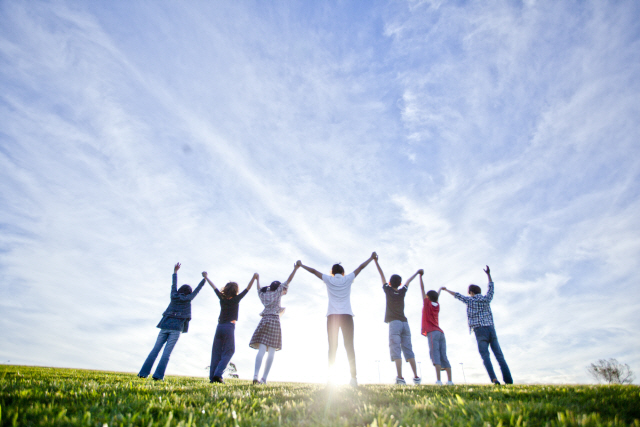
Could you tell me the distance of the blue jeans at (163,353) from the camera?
8.88 m

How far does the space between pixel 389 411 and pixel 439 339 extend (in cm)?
744

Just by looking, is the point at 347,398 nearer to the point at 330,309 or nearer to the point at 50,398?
the point at 330,309

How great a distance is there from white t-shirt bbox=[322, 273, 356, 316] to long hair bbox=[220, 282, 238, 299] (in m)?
3.56

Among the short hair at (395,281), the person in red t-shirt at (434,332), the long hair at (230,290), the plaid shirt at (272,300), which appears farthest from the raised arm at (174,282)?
the person in red t-shirt at (434,332)

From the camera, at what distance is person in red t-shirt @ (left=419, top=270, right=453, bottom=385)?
32.9 feet

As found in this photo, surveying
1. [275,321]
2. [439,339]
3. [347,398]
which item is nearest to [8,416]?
[347,398]

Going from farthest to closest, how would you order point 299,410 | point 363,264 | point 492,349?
point 492,349, point 363,264, point 299,410

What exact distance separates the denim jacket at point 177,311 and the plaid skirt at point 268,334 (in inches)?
94.3

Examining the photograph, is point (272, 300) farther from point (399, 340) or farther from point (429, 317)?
point (429, 317)

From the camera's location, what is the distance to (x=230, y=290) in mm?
10062

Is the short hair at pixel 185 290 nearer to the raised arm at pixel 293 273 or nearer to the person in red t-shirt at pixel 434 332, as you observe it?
the raised arm at pixel 293 273

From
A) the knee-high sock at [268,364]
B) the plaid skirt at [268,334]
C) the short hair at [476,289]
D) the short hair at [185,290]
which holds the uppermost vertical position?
the short hair at [476,289]

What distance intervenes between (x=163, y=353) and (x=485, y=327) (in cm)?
953

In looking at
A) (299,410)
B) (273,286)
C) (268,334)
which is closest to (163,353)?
(268,334)
